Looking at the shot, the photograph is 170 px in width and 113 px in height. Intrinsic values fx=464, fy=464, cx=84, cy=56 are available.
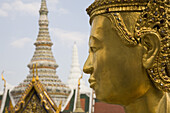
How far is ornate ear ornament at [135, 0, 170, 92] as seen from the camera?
1131 mm

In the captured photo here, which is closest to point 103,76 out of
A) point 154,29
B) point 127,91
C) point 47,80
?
point 127,91

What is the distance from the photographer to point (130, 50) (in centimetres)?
116

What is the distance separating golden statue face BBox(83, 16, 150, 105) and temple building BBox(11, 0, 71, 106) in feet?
26.0

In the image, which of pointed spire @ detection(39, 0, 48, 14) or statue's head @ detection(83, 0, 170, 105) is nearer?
statue's head @ detection(83, 0, 170, 105)

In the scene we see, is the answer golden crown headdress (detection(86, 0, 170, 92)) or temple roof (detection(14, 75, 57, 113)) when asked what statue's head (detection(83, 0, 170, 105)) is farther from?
→ temple roof (detection(14, 75, 57, 113))

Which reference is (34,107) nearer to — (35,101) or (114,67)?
(35,101)

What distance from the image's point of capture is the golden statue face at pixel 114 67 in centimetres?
115

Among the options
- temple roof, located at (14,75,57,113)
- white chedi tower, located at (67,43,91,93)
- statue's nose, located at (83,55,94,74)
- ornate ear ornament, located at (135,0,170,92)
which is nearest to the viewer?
ornate ear ornament, located at (135,0,170,92)

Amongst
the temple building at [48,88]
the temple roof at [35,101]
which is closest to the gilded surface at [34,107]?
the temple roof at [35,101]

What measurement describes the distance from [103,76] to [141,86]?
0.34 feet

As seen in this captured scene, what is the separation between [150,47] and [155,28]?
49mm

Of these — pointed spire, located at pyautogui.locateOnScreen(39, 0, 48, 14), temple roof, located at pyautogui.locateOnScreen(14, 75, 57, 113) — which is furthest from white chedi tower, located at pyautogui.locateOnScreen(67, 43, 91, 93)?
temple roof, located at pyautogui.locateOnScreen(14, 75, 57, 113)

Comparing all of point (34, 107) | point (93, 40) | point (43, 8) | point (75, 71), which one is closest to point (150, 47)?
point (93, 40)

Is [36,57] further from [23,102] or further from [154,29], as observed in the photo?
[154,29]
